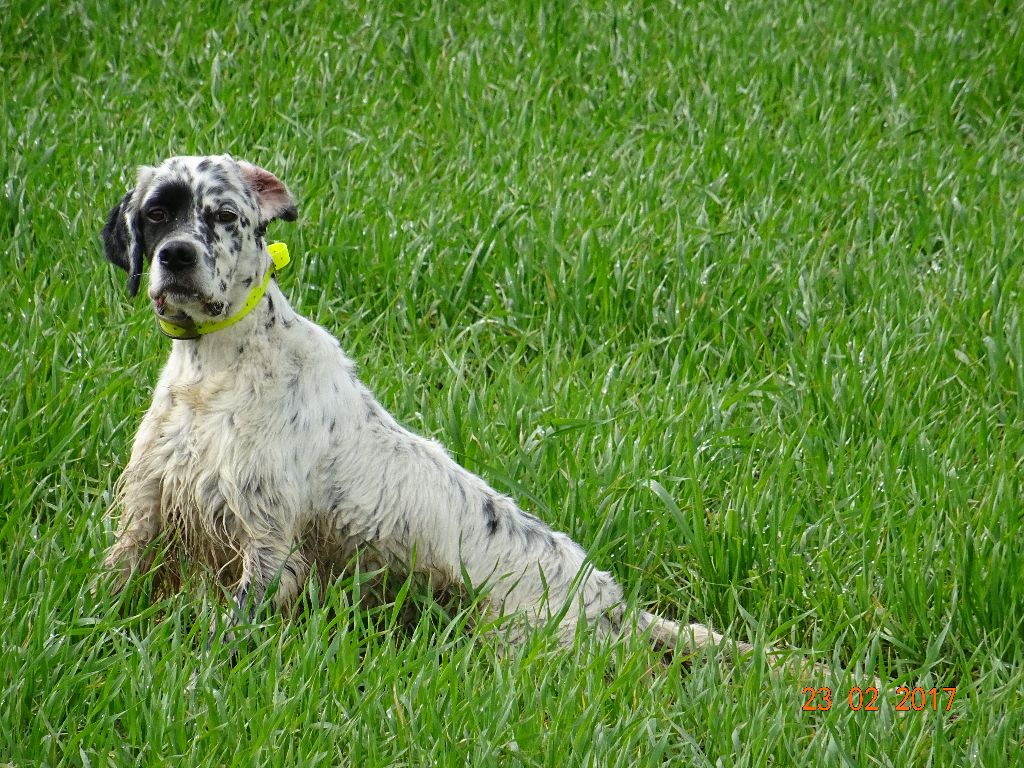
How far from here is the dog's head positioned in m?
3.55

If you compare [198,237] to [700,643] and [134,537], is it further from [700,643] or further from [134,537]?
[700,643]

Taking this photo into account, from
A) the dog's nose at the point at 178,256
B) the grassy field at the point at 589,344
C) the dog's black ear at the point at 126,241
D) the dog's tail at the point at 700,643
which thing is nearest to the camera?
the grassy field at the point at 589,344

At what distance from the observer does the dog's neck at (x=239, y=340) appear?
3.78 m

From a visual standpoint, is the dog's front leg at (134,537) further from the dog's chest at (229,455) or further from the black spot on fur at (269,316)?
the black spot on fur at (269,316)

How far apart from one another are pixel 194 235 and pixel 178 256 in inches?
4.3

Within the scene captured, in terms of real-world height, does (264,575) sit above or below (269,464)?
below

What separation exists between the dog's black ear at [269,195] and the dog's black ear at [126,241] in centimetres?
36

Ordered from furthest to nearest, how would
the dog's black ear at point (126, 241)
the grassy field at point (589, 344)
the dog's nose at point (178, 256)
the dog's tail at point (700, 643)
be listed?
the dog's black ear at point (126, 241), the dog's tail at point (700, 643), the dog's nose at point (178, 256), the grassy field at point (589, 344)

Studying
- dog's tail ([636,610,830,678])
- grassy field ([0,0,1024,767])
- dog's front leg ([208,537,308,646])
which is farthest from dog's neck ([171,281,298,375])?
dog's tail ([636,610,830,678])

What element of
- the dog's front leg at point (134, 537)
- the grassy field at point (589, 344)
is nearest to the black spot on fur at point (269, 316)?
the dog's front leg at point (134, 537)

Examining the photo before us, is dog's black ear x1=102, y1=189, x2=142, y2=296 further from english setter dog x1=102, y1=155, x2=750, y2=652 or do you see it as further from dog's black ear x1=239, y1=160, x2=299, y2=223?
dog's black ear x1=239, y1=160, x2=299, y2=223

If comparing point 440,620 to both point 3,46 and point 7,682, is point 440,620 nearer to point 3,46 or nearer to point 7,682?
point 7,682
